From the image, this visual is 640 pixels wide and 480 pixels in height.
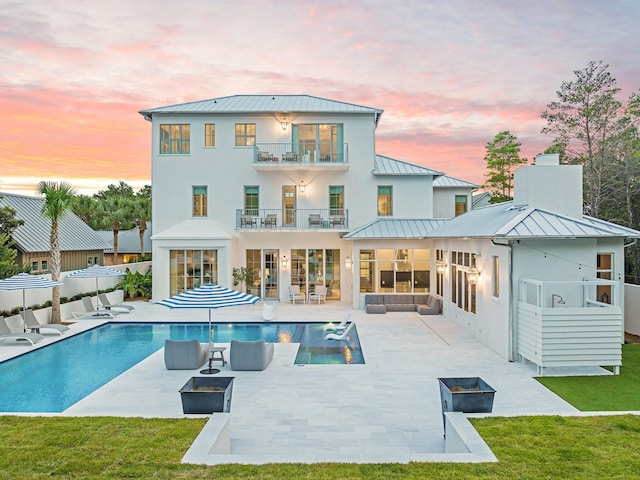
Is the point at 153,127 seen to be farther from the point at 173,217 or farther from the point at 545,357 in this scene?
the point at 545,357

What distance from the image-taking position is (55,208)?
A: 54.6 ft

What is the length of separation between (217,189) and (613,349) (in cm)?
1806

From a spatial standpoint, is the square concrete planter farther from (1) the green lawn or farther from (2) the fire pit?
(2) the fire pit

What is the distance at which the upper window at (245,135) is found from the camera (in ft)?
74.2

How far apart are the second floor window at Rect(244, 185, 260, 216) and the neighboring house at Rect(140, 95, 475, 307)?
0.17 ft

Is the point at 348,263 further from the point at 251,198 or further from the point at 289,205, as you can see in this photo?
the point at 251,198

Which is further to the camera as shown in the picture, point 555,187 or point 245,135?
point 245,135

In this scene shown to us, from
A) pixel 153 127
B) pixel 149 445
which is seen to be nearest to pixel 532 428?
pixel 149 445

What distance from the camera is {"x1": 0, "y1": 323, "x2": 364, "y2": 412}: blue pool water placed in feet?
31.7

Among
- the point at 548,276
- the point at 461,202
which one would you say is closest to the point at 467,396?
the point at 548,276

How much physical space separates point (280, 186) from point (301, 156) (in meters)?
1.89

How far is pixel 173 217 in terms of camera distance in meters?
22.7

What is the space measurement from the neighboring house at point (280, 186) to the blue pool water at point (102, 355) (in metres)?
5.72

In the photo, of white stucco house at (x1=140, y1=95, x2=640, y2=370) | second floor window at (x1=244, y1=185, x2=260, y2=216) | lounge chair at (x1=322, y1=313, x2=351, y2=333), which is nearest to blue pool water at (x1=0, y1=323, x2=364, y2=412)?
lounge chair at (x1=322, y1=313, x2=351, y2=333)
